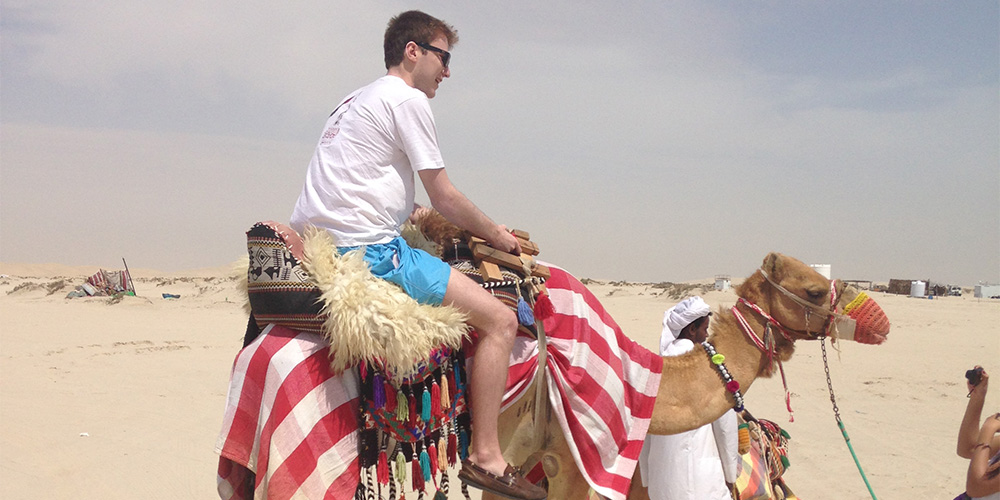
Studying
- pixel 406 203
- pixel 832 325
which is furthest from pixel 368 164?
pixel 832 325

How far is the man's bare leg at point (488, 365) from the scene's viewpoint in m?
3.48

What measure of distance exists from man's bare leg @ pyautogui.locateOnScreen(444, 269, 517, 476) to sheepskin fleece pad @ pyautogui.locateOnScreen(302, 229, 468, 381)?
0.15 metres

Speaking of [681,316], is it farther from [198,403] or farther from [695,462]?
[198,403]

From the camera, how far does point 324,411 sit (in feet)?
10.7

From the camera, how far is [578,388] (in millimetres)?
3875

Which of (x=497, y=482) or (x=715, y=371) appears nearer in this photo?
(x=497, y=482)

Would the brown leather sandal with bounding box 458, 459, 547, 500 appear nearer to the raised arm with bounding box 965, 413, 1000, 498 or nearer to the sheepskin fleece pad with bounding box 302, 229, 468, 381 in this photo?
the sheepskin fleece pad with bounding box 302, 229, 468, 381

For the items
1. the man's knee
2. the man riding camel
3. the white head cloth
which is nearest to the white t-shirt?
the man riding camel

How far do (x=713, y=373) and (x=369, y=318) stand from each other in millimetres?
2058

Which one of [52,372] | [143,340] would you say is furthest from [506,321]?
[143,340]

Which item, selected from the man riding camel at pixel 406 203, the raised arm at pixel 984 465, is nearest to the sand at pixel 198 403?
the raised arm at pixel 984 465

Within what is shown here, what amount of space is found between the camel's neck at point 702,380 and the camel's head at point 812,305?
6.2 inches

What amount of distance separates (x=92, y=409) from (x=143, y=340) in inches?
299

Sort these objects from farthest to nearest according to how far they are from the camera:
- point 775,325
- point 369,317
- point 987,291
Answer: point 987,291 < point 775,325 < point 369,317
